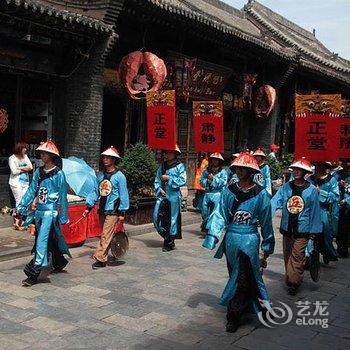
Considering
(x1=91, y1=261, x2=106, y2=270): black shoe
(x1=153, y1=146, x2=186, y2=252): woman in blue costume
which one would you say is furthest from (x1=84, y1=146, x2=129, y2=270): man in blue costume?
(x1=153, y1=146, x2=186, y2=252): woman in blue costume

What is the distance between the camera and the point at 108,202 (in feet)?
24.0

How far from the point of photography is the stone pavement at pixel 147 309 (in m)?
4.82

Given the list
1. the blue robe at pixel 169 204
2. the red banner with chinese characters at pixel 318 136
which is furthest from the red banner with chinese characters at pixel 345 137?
the blue robe at pixel 169 204

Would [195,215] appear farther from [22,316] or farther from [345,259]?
[22,316]

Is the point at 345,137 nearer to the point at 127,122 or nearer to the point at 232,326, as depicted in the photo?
the point at 232,326

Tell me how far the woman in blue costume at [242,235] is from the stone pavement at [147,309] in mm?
267

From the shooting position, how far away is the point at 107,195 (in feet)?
24.1

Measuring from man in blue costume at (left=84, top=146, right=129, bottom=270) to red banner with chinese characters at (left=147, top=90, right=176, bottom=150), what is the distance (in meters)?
1.83

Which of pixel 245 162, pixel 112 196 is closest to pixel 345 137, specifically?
pixel 112 196

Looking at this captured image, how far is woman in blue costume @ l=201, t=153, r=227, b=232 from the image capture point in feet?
32.7

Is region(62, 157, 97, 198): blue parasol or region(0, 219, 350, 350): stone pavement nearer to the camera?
region(0, 219, 350, 350): stone pavement

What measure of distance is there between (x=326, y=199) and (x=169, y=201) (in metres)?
2.58

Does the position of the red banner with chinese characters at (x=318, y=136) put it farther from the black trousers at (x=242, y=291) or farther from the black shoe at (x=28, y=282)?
the black shoe at (x=28, y=282)

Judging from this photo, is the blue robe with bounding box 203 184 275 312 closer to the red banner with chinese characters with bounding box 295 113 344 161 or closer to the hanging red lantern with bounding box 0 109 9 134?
the red banner with chinese characters with bounding box 295 113 344 161
